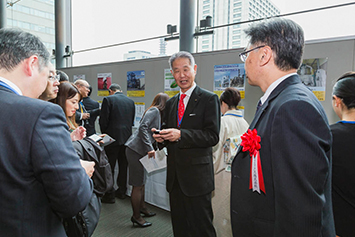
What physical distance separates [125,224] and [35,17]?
21.6ft

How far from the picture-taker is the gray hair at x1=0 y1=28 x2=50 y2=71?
2.47 ft

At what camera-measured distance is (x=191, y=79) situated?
185cm

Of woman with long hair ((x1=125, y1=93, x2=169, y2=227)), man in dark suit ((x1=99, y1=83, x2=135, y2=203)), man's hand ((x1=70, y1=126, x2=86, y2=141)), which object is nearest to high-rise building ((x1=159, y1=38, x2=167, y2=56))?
man in dark suit ((x1=99, y1=83, x2=135, y2=203))

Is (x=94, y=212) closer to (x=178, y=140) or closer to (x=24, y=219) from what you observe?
(x=24, y=219)

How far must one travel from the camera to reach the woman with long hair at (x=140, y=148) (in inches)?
97.0

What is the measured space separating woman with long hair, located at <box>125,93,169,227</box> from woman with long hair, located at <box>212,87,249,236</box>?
2.46 ft

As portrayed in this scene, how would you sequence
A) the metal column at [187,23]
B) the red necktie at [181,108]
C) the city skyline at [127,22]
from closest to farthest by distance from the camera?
the red necktie at [181,108]
the city skyline at [127,22]
the metal column at [187,23]

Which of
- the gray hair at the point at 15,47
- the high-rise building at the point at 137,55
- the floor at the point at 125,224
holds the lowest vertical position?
the floor at the point at 125,224

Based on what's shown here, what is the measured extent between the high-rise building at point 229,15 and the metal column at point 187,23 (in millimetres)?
146

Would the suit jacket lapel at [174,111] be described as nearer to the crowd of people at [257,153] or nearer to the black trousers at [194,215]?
the black trousers at [194,215]

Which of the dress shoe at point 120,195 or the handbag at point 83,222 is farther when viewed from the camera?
the dress shoe at point 120,195

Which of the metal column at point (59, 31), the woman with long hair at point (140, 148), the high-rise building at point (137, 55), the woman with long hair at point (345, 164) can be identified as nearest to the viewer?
the woman with long hair at point (345, 164)

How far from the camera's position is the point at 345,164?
109 cm

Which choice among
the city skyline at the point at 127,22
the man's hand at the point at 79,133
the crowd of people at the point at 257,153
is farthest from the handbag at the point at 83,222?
the city skyline at the point at 127,22
